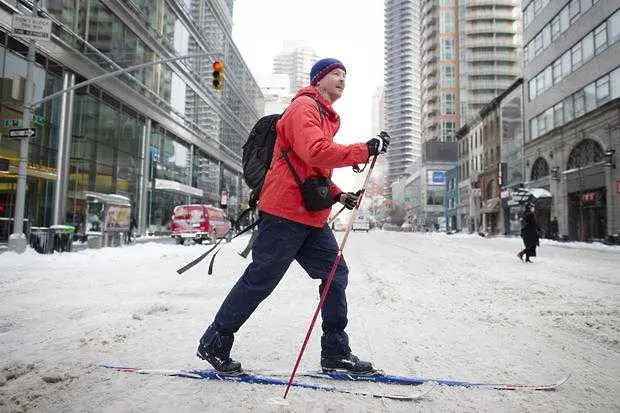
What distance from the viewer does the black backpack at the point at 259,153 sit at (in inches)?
112

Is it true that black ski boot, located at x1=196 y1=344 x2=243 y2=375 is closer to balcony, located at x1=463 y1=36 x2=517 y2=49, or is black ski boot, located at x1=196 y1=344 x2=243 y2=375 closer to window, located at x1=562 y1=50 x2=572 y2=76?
window, located at x1=562 y1=50 x2=572 y2=76

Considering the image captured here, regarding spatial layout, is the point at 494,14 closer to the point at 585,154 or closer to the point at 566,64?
the point at 566,64

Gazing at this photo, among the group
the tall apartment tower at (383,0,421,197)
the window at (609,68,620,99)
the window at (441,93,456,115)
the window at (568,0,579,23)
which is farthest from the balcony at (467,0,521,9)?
the tall apartment tower at (383,0,421,197)

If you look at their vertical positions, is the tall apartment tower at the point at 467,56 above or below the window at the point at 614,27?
above

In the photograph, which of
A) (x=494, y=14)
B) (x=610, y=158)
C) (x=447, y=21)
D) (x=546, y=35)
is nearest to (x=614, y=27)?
(x=610, y=158)

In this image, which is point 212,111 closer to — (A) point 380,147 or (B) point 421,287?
(B) point 421,287

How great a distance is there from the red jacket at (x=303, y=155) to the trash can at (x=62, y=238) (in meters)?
13.3

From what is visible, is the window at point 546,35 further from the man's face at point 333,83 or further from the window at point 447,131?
the window at point 447,131

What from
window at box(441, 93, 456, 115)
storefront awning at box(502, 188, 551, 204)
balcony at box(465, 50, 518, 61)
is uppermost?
balcony at box(465, 50, 518, 61)

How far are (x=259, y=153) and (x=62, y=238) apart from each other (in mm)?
13514

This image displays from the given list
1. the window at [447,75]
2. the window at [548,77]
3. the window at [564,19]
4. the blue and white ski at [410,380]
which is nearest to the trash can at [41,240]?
the blue and white ski at [410,380]

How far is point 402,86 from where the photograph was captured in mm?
188250

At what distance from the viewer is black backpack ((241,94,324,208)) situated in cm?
283

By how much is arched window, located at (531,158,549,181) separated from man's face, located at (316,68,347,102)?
118 feet
